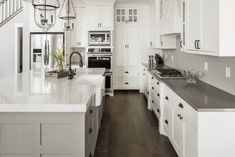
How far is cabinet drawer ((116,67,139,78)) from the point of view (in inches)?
349

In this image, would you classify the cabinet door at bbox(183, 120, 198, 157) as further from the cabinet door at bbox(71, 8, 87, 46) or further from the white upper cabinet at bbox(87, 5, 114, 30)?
the cabinet door at bbox(71, 8, 87, 46)

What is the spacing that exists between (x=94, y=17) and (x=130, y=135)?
15.6 ft

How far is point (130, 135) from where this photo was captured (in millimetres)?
4391

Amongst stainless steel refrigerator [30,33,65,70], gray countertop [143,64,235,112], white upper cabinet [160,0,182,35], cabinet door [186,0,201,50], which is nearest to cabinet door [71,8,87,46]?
stainless steel refrigerator [30,33,65,70]

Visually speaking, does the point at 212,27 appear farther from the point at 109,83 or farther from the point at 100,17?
the point at 100,17

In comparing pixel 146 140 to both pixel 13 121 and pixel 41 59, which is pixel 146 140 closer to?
pixel 13 121

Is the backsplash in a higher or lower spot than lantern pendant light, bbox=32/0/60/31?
lower

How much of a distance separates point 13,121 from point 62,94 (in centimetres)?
53

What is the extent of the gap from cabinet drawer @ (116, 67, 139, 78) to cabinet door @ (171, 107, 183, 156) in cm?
534

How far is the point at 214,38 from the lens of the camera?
254 centimetres

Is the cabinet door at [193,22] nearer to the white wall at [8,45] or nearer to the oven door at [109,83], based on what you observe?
the oven door at [109,83]

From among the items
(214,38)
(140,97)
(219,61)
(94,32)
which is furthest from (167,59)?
(214,38)

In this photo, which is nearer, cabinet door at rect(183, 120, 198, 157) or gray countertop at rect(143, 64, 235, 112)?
gray countertop at rect(143, 64, 235, 112)

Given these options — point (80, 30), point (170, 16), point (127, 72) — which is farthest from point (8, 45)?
point (170, 16)
